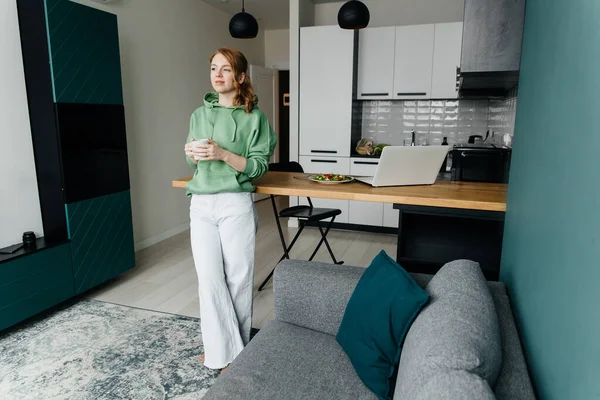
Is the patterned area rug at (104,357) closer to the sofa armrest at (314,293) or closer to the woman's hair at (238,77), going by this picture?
the sofa armrest at (314,293)

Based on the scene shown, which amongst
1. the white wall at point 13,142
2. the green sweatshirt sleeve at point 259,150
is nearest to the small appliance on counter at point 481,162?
the green sweatshirt sleeve at point 259,150

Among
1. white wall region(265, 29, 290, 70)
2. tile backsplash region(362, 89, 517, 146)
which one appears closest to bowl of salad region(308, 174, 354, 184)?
tile backsplash region(362, 89, 517, 146)

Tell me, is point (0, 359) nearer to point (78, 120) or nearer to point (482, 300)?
point (78, 120)

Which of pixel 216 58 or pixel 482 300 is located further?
pixel 216 58

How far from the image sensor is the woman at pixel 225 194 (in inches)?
79.3

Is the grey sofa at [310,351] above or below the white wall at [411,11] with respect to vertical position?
below

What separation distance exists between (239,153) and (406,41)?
3.26 meters

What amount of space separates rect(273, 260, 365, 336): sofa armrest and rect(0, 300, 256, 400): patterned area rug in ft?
2.23

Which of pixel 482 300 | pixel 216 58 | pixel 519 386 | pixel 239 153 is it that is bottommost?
pixel 519 386

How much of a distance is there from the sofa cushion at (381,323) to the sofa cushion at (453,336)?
0.18ft

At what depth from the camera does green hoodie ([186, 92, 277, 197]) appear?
2.01 m

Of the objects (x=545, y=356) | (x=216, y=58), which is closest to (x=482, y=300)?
(x=545, y=356)

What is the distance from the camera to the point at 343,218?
496 cm

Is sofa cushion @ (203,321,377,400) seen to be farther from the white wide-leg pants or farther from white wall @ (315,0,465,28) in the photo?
white wall @ (315,0,465,28)
